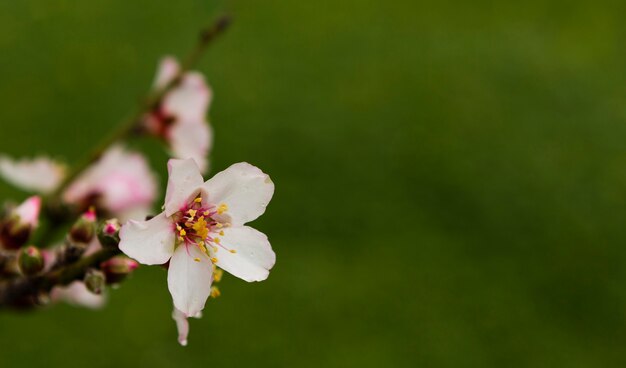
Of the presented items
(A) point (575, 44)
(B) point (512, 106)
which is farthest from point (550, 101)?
(A) point (575, 44)

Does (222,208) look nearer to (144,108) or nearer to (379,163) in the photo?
(144,108)

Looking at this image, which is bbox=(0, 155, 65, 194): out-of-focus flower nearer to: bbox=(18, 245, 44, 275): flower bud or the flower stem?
the flower stem

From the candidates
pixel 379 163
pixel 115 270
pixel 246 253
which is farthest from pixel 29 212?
pixel 379 163

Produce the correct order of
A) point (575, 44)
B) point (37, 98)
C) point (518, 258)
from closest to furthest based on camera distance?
1. point (518, 258)
2. point (37, 98)
3. point (575, 44)

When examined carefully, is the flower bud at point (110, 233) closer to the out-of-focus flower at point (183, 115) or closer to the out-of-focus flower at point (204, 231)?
the out-of-focus flower at point (204, 231)

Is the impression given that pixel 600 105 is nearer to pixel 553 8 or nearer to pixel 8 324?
pixel 553 8
